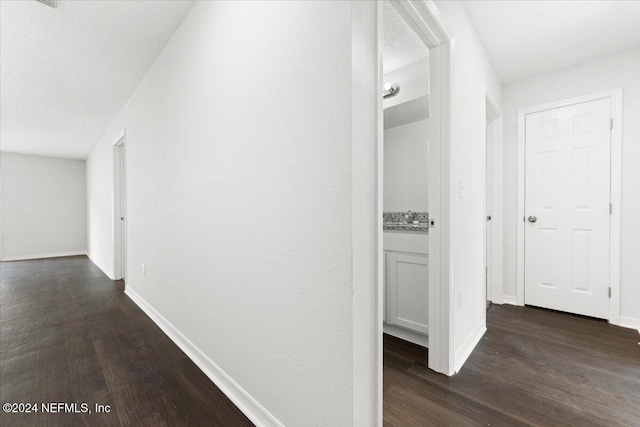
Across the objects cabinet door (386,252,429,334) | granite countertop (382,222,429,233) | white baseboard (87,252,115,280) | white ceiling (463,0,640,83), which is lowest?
white baseboard (87,252,115,280)

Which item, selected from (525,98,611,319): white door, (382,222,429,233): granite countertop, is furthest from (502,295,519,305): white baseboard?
(382,222,429,233): granite countertop

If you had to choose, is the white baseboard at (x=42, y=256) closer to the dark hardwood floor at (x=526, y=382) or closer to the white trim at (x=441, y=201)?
the dark hardwood floor at (x=526, y=382)

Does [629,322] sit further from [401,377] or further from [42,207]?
[42,207]

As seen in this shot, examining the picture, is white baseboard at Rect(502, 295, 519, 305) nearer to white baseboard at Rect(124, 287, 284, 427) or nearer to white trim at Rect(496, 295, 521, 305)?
white trim at Rect(496, 295, 521, 305)

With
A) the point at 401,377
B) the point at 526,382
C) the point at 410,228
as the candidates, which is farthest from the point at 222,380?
the point at 526,382

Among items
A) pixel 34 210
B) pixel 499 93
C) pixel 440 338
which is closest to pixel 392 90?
pixel 499 93

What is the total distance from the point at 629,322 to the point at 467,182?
2105mm

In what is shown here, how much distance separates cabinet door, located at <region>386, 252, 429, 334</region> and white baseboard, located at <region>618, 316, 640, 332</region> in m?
1.97

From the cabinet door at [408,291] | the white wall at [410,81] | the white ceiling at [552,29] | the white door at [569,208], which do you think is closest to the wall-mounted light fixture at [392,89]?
the white wall at [410,81]

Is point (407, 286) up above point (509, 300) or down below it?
above

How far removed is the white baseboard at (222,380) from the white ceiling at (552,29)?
2869mm

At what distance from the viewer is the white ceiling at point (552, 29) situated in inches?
75.8

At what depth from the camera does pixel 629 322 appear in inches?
93.0

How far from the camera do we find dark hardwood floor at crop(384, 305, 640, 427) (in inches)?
51.7
